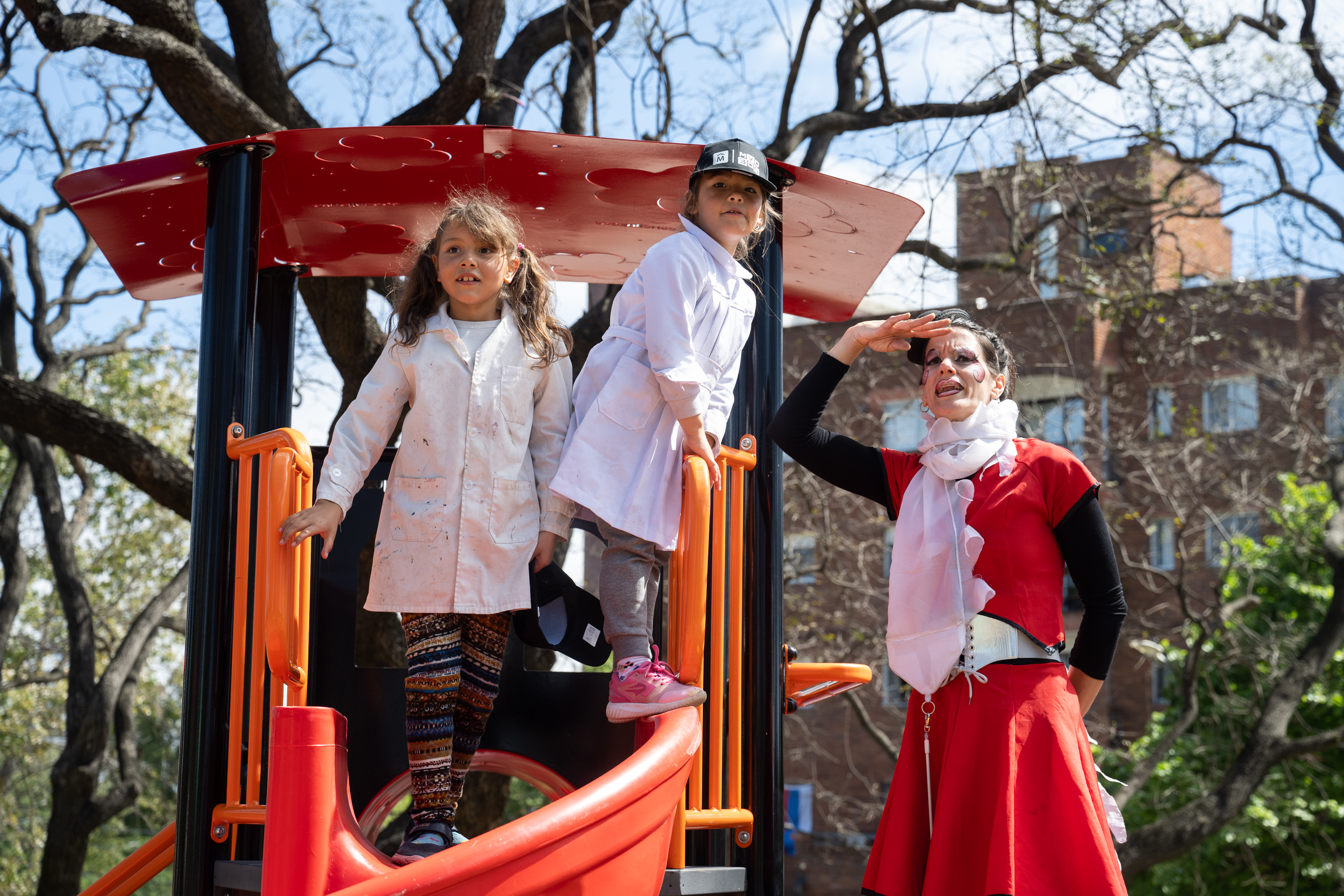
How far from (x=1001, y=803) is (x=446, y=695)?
4.82 ft

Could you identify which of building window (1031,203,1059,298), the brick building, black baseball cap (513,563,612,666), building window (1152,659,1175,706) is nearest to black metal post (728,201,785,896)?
black baseball cap (513,563,612,666)

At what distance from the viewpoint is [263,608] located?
12.7ft

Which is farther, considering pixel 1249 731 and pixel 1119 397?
pixel 1119 397

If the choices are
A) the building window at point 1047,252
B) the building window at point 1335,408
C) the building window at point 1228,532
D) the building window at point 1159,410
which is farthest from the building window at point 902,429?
the building window at point 1335,408

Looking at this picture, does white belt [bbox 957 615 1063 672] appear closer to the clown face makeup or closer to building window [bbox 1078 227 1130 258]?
the clown face makeup

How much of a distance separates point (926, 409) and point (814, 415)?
30 cm

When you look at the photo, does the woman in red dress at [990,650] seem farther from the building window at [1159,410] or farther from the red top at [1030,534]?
the building window at [1159,410]

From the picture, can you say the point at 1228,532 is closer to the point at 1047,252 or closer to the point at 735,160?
the point at 1047,252

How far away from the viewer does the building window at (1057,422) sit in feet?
41.2

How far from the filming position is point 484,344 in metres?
3.57

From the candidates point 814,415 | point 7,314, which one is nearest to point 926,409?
point 814,415

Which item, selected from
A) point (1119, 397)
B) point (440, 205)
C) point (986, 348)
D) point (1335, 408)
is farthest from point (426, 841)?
point (1335, 408)

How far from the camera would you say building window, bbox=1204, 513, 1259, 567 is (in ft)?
50.8

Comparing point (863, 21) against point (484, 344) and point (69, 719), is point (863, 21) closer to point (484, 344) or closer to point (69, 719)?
point (484, 344)
